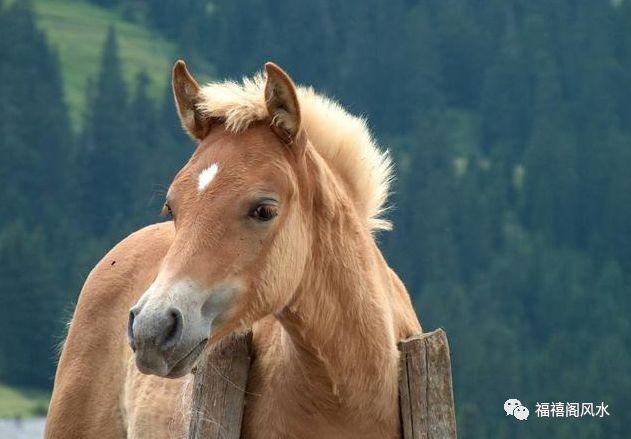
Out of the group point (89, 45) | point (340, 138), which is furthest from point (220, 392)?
point (89, 45)

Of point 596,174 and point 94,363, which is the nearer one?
point 94,363

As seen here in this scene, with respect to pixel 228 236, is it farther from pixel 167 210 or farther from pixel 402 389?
pixel 402 389

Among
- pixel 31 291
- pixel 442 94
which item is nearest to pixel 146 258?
pixel 31 291

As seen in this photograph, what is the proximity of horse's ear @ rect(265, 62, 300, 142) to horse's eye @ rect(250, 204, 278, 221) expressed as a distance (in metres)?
0.40

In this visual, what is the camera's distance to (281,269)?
4.98m

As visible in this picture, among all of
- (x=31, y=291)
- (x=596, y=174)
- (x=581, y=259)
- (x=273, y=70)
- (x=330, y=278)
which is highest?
(x=596, y=174)

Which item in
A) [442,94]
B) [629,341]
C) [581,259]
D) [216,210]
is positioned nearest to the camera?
[216,210]

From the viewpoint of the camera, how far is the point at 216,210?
4.82 meters

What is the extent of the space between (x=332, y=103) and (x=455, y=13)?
371 feet

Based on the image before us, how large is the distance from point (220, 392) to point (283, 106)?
1.38 metres

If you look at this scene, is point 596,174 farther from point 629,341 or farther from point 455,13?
point 455,13

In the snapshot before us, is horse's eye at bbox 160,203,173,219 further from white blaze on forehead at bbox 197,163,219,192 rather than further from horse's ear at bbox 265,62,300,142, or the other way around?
horse's ear at bbox 265,62,300,142

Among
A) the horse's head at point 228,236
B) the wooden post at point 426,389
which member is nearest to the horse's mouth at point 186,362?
the horse's head at point 228,236

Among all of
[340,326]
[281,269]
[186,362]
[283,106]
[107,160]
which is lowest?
A: [186,362]
